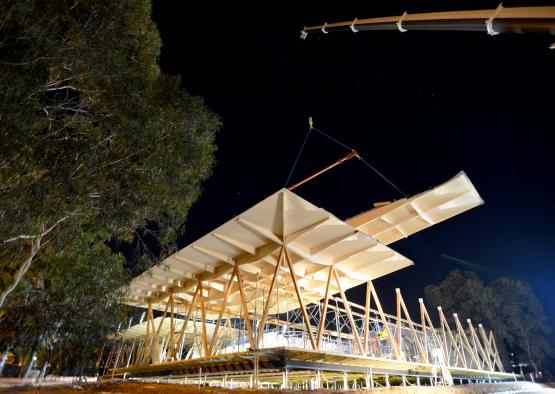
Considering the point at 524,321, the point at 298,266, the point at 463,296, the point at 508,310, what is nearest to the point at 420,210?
the point at 298,266

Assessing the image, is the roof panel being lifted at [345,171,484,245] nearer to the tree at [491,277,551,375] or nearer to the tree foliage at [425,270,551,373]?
the tree foliage at [425,270,551,373]

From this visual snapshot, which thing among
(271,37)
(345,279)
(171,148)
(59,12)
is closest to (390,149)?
(271,37)

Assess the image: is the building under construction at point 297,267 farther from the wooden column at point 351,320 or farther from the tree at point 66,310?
the tree at point 66,310

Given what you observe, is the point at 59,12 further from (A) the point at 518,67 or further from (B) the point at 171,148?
(A) the point at 518,67

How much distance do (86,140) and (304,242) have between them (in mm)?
9014

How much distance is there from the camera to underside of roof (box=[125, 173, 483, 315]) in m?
11.6

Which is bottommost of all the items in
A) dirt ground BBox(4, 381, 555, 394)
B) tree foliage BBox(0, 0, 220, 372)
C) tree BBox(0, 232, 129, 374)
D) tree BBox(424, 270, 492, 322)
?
dirt ground BBox(4, 381, 555, 394)

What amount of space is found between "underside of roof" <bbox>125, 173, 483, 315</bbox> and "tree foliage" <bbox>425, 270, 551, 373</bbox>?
2665 cm

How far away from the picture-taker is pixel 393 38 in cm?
2097

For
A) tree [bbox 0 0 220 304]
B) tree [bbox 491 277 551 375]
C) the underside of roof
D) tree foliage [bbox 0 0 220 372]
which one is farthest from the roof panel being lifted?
tree [bbox 491 277 551 375]

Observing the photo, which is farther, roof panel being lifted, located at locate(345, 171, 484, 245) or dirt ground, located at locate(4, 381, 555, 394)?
roof panel being lifted, located at locate(345, 171, 484, 245)

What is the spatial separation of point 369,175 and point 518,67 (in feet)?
68.0

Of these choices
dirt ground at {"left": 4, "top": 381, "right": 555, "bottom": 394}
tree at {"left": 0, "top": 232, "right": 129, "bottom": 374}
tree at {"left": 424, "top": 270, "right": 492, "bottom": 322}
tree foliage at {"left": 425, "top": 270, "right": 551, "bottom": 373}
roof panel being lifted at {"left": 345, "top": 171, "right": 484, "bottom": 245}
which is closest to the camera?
tree at {"left": 0, "top": 232, "right": 129, "bottom": 374}

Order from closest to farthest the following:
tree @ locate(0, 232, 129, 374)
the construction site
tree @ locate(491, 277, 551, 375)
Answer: tree @ locate(0, 232, 129, 374) < the construction site < tree @ locate(491, 277, 551, 375)
